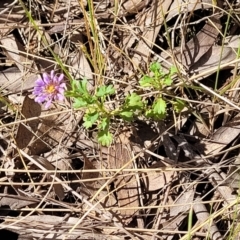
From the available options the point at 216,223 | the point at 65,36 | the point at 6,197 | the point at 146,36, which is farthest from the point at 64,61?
the point at 216,223

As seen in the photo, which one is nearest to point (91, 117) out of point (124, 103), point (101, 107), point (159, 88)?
point (101, 107)

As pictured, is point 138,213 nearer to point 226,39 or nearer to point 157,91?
point 157,91

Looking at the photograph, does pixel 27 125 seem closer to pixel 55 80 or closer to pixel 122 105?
pixel 55 80

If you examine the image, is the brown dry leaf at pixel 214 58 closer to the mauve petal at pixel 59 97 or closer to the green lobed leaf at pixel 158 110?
the green lobed leaf at pixel 158 110

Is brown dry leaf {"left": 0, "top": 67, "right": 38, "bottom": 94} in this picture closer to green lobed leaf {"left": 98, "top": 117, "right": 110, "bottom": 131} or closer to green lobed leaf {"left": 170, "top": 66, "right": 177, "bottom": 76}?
green lobed leaf {"left": 98, "top": 117, "right": 110, "bottom": 131}

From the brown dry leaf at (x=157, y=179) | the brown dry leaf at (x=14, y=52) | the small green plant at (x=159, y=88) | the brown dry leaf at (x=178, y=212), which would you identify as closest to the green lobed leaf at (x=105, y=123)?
the small green plant at (x=159, y=88)

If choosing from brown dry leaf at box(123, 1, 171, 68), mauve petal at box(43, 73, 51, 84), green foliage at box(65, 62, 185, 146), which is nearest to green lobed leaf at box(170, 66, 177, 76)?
green foliage at box(65, 62, 185, 146)

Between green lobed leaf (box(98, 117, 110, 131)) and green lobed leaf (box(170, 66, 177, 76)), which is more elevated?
green lobed leaf (box(170, 66, 177, 76))
